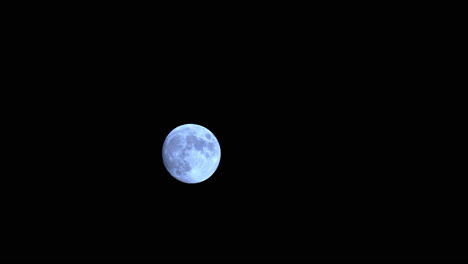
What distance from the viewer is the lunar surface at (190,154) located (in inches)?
162

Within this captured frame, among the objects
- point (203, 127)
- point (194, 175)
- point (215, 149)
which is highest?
point (203, 127)

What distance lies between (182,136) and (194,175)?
0.61 meters

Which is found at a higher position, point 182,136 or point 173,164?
point 182,136

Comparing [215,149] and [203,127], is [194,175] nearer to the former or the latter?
[215,149]

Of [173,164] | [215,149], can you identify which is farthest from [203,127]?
[173,164]

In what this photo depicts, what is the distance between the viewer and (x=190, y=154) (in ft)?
13.4

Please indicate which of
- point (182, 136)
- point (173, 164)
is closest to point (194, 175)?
point (173, 164)

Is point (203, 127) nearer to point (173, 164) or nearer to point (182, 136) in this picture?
point (182, 136)

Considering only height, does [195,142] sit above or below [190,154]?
above

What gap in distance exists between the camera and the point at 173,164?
416cm

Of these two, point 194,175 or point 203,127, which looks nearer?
point 194,175

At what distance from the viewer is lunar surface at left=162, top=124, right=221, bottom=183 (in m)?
4.11

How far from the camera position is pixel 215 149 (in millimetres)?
4355

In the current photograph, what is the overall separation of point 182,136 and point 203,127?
441 mm
